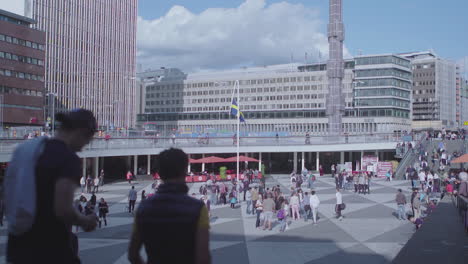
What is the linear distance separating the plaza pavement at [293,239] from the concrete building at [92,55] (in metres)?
73.2

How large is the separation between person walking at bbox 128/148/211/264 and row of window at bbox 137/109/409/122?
10826cm

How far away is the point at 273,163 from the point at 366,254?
172 ft

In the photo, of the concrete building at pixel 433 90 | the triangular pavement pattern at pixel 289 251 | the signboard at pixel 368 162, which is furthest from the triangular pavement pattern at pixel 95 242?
the concrete building at pixel 433 90

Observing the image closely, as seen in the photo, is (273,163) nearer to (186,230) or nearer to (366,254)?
(366,254)

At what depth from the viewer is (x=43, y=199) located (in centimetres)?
266

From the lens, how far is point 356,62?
359 ft

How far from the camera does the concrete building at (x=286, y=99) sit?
10744 centimetres

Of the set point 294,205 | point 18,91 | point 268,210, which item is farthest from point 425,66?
point 268,210

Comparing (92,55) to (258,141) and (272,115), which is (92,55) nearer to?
(272,115)

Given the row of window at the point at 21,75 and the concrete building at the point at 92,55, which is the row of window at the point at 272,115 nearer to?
the concrete building at the point at 92,55

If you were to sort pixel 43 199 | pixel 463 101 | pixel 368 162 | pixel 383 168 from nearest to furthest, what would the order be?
pixel 43 199, pixel 383 168, pixel 368 162, pixel 463 101

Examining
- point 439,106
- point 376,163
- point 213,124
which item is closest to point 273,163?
point 376,163

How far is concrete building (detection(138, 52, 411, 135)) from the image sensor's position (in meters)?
107

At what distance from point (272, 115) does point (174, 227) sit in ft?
383
